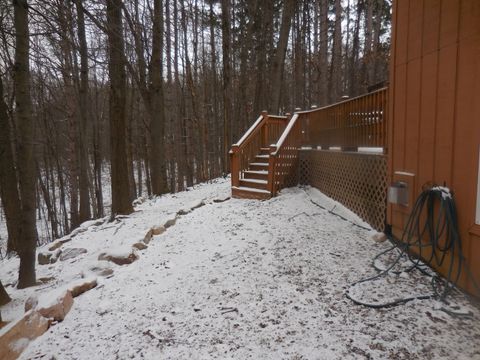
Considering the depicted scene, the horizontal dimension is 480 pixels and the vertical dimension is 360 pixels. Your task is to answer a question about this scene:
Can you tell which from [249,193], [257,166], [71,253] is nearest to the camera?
[71,253]

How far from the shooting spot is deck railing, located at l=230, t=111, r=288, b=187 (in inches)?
305

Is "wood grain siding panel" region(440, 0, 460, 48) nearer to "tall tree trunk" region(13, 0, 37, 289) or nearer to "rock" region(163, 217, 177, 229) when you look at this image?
→ "rock" region(163, 217, 177, 229)

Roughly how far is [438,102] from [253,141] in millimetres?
5532

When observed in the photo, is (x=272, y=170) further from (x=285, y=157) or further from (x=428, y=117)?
(x=428, y=117)

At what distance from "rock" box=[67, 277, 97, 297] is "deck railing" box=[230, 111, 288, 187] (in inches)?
181

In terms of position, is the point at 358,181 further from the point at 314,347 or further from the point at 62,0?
the point at 62,0

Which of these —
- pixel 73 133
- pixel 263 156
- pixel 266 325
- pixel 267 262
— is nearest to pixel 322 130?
pixel 263 156

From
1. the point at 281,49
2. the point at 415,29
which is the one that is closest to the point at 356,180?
the point at 415,29

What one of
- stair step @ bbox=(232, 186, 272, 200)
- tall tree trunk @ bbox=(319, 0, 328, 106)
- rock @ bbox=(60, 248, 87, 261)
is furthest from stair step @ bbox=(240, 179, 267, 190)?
tall tree trunk @ bbox=(319, 0, 328, 106)

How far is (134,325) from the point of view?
8.94ft

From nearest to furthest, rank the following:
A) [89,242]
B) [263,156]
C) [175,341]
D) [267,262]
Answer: [175,341] → [267,262] → [89,242] → [263,156]

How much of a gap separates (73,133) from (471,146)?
11975 mm

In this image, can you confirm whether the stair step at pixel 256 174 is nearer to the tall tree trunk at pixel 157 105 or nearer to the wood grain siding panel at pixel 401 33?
the tall tree trunk at pixel 157 105

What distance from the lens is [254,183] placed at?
295 inches
